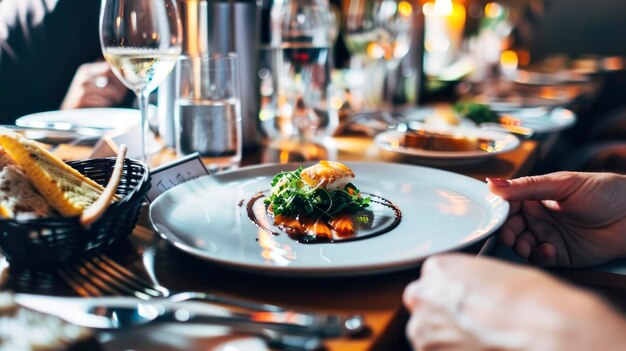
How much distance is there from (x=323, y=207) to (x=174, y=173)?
275mm

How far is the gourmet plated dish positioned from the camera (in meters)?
0.70

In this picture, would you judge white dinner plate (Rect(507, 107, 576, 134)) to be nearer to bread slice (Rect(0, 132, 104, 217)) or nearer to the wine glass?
the wine glass

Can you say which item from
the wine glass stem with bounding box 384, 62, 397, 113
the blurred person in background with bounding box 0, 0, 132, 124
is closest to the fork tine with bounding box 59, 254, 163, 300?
the blurred person in background with bounding box 0, 0, 132, 124

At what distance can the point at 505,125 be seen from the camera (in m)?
1.57

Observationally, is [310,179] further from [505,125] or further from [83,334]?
[505,125]

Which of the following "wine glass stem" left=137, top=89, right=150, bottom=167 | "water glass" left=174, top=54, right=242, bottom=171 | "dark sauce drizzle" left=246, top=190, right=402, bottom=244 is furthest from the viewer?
"water glass" left=174, top=54, right=242, bottom=171

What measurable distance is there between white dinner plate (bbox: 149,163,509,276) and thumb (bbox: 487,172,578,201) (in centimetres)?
2

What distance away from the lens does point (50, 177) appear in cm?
60

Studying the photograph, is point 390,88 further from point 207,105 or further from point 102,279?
point 102,279

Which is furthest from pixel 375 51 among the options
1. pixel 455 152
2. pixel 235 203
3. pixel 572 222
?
pixel 235 203

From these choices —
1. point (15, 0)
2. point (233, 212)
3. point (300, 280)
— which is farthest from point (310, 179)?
point (15, 0)

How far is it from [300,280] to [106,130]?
25.5 inches

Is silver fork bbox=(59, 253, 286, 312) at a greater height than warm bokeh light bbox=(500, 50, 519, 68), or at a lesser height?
lesser

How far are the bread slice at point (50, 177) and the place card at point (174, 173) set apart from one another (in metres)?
0.19
